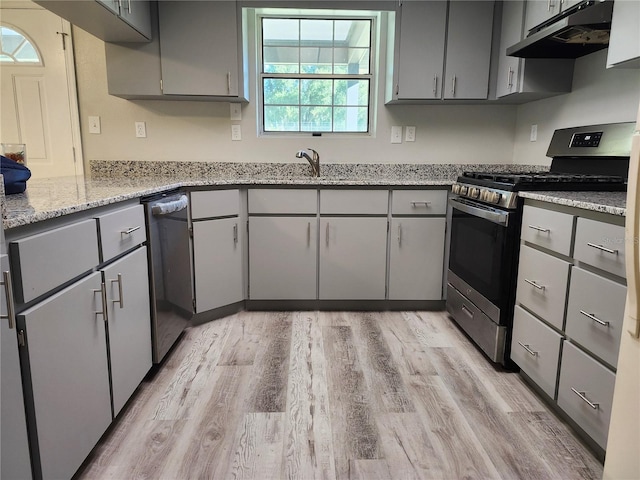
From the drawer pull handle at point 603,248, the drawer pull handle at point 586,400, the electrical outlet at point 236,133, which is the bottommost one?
the drawer pull handle at point 586,400

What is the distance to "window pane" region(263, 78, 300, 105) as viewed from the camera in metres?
3.10

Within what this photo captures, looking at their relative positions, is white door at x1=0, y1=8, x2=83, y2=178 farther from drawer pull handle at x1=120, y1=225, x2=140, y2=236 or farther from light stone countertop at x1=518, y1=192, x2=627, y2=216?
light stone countertop at x1=518, y1=192, x2=627, y2=216

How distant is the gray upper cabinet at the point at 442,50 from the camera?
8.85 feet

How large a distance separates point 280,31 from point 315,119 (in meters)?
0.67

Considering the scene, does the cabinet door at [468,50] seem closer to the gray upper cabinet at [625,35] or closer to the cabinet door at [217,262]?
the gray upper cabinet at [625,35]

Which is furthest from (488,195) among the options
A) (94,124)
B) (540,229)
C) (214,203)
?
(94,124)

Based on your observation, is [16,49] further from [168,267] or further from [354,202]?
Result: [354,202]

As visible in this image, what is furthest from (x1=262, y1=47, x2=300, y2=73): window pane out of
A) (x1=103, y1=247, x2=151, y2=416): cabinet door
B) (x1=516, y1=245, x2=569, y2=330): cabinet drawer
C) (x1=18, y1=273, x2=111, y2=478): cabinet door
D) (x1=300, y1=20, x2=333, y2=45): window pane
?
(x1=18, y1=273, x2=111, y2=478): cabinet door

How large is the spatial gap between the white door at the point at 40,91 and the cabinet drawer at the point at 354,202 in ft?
6.07

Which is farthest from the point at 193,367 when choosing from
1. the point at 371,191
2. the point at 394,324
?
the point at 371,191

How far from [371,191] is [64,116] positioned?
223 cm

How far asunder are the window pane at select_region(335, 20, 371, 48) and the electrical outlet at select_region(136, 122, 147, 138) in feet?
5.10

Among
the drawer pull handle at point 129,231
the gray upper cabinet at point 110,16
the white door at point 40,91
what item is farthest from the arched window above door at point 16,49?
the drawer pull handle at point 129,231

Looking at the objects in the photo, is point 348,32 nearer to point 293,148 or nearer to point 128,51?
point 293,148
